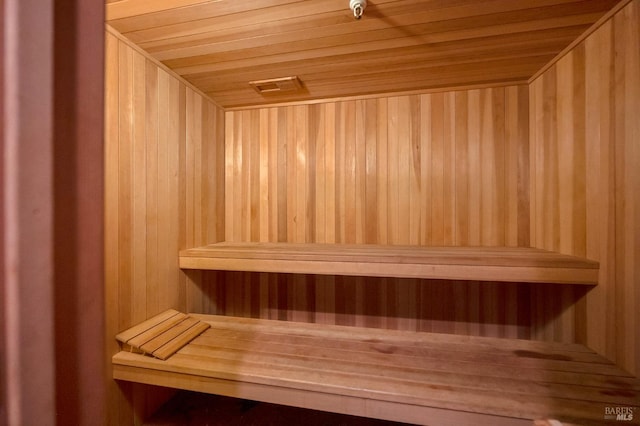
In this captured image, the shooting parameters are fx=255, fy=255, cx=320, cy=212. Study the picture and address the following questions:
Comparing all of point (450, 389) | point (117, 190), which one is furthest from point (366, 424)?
point (117, 190)

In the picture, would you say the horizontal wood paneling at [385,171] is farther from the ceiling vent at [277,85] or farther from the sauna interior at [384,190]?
the ceiling vent at [277,85]

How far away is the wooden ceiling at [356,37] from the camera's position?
98 cm

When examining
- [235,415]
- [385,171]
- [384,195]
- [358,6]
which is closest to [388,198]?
[384,195]

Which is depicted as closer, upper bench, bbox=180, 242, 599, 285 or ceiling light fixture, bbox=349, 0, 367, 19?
ceiling light fixture, bbox=349, 0, 367, 19

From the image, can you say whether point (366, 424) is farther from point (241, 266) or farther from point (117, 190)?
point (117, 190)

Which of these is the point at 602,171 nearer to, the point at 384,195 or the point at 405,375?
the point at 384,195

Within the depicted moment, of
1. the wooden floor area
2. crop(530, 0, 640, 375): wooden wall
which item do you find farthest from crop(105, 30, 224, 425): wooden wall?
crop(530, 0, 640, 375): wooden wall

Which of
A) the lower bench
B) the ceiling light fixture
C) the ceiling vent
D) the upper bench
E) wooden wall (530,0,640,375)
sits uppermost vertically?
the ceiling vent

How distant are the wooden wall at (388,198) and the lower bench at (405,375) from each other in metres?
0.42

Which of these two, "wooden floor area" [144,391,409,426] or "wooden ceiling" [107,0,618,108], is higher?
"wooden ceiling" [107,0,618,108]

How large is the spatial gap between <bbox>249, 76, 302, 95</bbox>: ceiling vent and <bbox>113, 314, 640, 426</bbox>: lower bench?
1431 millimetres

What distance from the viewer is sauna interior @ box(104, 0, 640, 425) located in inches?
37.9

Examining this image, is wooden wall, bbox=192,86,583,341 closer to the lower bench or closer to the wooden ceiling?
the wooden ceiling

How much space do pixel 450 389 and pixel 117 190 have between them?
5.09 ft
